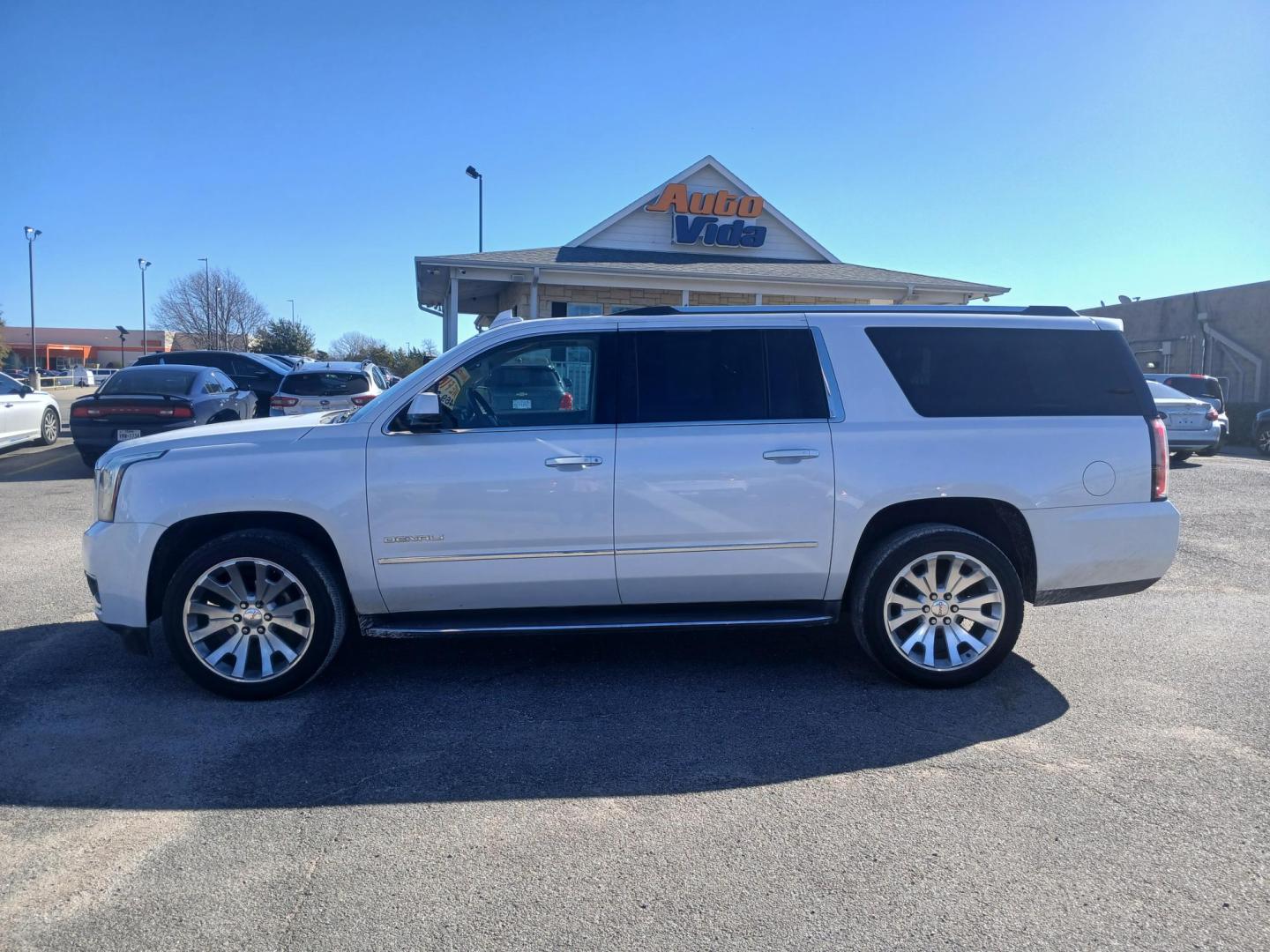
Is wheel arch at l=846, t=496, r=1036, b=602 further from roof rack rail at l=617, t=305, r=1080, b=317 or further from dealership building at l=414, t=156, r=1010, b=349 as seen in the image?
dealership building at l=414, t=156, r=1010, b=349

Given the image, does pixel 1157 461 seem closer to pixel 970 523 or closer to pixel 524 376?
pixel 970 523

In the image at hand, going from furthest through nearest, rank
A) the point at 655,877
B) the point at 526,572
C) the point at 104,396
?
the point at 104,396 → the point at 526,572 → the point at 655,877

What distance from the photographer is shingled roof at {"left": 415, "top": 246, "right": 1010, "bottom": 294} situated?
1616cm

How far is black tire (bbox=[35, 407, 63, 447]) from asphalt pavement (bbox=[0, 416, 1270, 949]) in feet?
38.1

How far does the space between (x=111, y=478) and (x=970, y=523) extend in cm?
447

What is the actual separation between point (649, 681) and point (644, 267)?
13.0 metres

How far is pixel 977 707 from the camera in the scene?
177 inches

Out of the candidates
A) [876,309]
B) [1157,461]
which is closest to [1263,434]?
[1157,461]

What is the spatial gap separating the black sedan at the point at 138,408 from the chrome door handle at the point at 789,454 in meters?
9.37

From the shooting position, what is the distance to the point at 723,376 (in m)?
4.79

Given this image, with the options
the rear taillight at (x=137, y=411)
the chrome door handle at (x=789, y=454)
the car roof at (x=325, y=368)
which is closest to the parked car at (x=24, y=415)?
the rear taillight at (x=137, y=411)

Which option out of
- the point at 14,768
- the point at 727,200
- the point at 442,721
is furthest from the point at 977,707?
the point at 727,200

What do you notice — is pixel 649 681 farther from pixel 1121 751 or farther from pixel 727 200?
pixel 727 200

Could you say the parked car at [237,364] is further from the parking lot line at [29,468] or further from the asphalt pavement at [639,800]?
the asphalt pavement at [639,800]
